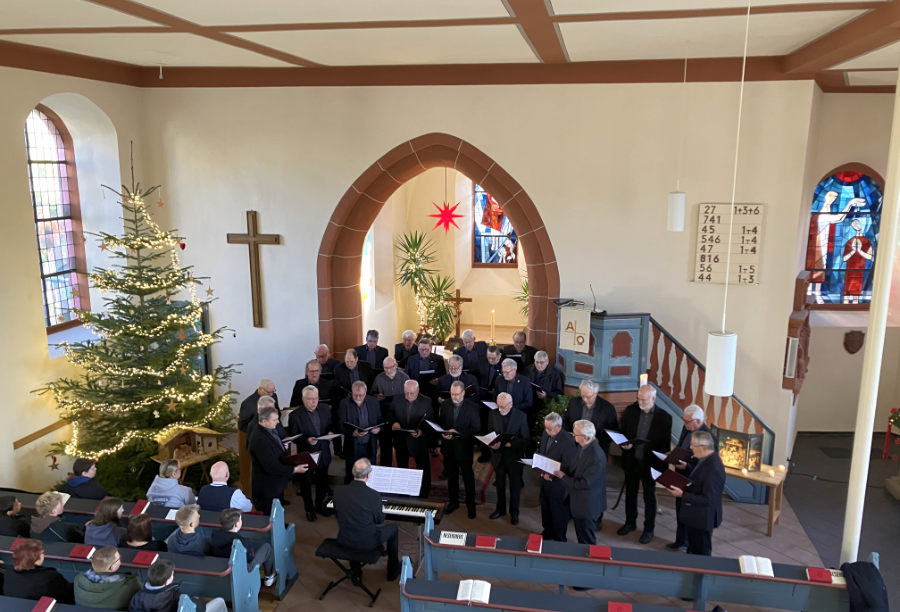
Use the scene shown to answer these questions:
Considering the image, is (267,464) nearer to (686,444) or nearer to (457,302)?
(686,444)

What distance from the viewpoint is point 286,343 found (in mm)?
10852

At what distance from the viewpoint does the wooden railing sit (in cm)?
858

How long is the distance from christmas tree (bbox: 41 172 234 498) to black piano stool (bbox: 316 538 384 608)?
2951 millimetres

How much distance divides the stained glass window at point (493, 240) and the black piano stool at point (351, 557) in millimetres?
10794

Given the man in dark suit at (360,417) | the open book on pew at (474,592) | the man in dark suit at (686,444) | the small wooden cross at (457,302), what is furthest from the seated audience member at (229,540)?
the small wooden cross at (457,302)

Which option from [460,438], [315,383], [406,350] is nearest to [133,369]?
[315,383]

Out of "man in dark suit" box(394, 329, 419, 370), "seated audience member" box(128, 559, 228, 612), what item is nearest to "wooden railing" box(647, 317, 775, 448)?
"man in dark suit" box(394, 329, 419, 370)

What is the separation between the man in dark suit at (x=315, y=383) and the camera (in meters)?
8.83

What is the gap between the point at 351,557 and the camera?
629 cm

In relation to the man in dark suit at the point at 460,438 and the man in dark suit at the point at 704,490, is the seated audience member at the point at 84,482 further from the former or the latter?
the man in dark suit at the point at 704,490

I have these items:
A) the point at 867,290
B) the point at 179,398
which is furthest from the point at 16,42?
the point at 867,290

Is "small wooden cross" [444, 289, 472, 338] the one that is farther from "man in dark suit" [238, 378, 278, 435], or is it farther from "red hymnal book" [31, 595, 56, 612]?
"red hymnal book" [31, 595, 56, 612]

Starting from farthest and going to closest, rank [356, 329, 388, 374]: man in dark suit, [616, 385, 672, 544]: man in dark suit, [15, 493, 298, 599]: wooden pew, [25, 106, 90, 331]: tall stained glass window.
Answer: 1. [356, 329, 388, 374]: man in dark suit
2. [25, 106, 90, 331]: tall stained glass window
3. [616, 385, 672, 544]: man in dark suit
4. [15, 493, 298, 599]: wooden pew

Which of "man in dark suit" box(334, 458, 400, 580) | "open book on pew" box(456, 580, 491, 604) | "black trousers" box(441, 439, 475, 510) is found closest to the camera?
"open book on pew" box(456, 580, 491, 604)
